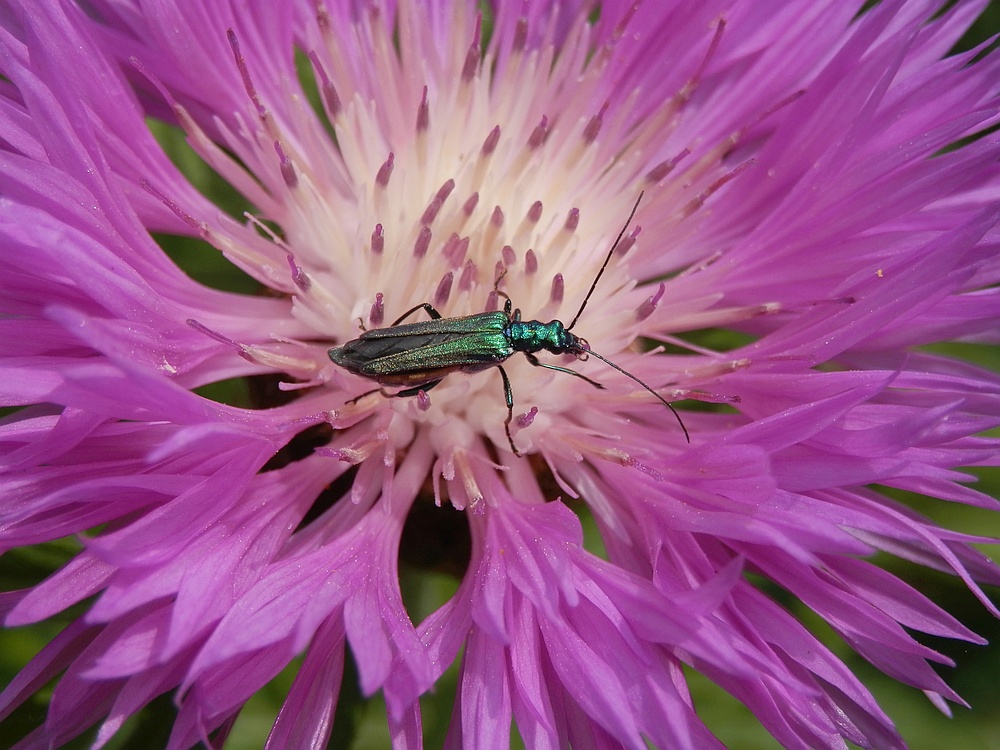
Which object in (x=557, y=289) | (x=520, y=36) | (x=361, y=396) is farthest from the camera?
(x=520, y=36)

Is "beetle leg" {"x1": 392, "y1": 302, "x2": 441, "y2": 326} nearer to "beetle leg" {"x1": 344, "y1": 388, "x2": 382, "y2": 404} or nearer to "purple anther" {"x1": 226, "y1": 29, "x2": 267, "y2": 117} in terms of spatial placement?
"beetle leg" {"x1": 344, "y1": 388, "x2": 382, "y2": 404}

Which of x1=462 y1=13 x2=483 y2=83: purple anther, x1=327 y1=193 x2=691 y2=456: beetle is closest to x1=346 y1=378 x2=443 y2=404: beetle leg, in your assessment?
x1=327 y1=193 x2=691 y2=456: beetle

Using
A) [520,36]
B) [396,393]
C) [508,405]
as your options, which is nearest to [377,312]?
[396,393]

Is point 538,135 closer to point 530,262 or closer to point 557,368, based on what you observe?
point 530,262

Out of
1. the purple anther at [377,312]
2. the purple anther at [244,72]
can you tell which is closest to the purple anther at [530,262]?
the purple anther at [377,312]

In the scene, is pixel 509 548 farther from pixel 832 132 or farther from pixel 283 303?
pixel 832 132

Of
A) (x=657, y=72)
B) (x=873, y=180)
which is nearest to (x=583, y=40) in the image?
(x=657, y=72)
